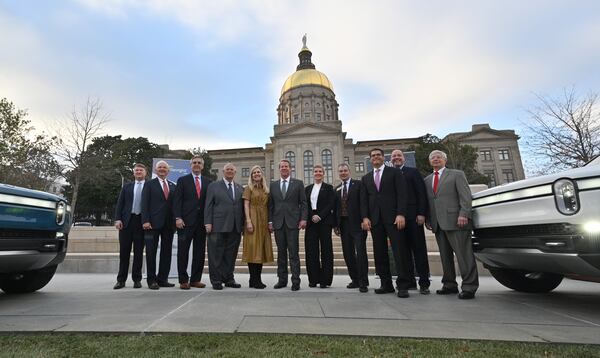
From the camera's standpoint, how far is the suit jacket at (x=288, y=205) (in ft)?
17.9

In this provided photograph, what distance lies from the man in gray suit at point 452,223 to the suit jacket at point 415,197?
0.37 ft

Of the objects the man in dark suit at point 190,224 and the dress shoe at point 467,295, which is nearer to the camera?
the dress shoe at point 467,295

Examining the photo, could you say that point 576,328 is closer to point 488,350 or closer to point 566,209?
point 566,209

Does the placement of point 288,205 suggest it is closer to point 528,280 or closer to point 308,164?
point 528,280

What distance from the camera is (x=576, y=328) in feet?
9.34

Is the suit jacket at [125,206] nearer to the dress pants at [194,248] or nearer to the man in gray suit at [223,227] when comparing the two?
the dress pants at [194,248]

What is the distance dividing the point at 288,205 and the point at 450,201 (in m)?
2.45

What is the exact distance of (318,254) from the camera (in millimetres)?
5648

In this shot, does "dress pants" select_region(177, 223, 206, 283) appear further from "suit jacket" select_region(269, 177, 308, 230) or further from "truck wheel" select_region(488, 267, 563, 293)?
"truck wheel" select_region(488, 267, 563, 293)

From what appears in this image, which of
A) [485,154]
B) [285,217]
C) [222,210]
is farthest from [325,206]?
[485,154]

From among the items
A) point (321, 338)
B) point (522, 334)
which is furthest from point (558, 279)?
point (321, 338)

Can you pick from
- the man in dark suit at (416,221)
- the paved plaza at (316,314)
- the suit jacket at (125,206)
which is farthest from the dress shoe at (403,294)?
the suit jacket at (125,206)

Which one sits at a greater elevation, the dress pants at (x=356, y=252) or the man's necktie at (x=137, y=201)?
the man's necktie at (x=137, y=201)

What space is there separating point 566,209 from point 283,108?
78.0 m
